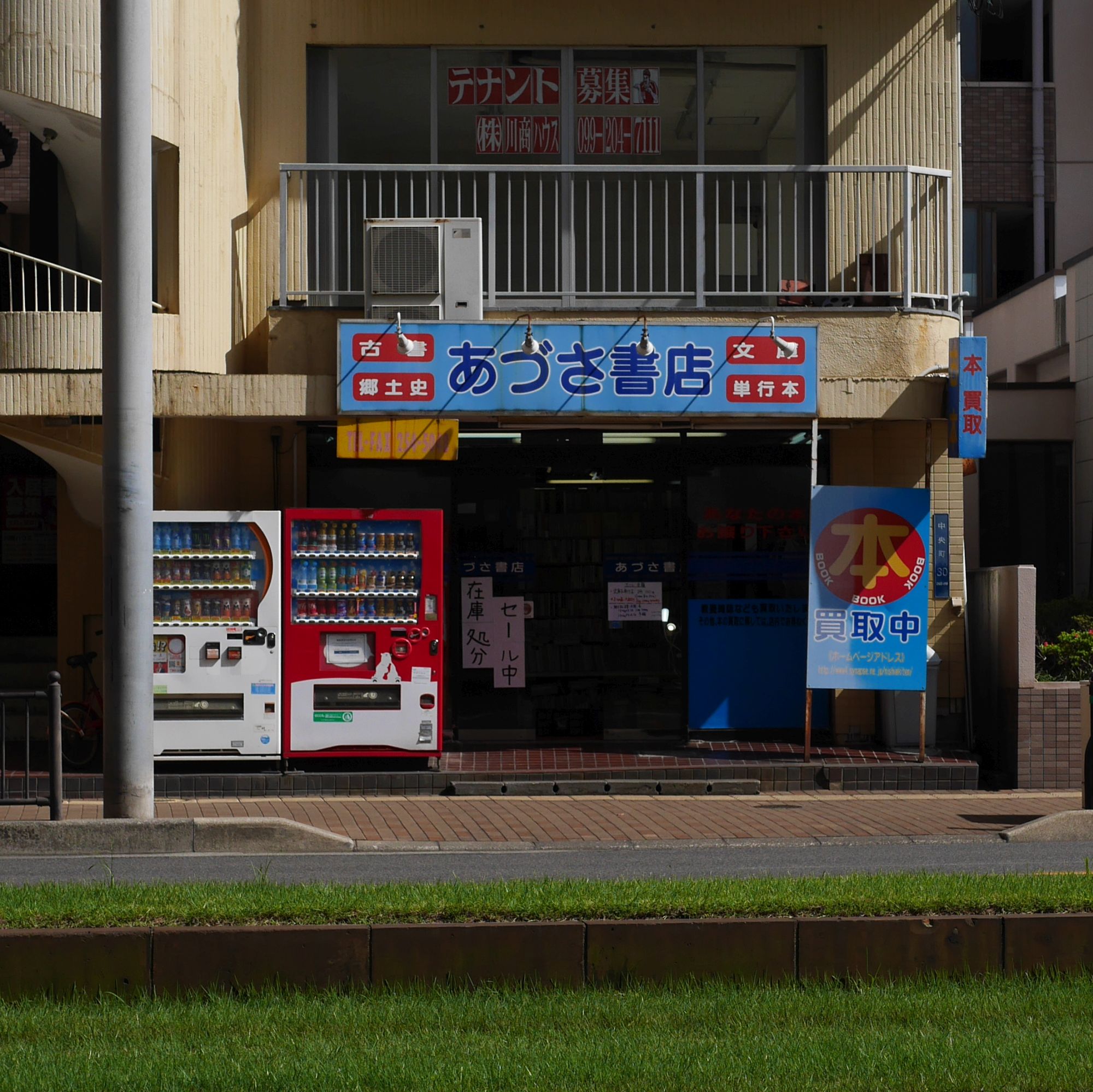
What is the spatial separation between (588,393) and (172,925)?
8268mm

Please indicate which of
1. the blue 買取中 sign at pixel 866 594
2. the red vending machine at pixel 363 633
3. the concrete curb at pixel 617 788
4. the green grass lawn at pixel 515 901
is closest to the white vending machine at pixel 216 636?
the red vending machine at pixel 363 633

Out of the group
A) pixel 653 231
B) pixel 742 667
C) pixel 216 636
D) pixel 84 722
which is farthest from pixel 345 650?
pixel 653 231

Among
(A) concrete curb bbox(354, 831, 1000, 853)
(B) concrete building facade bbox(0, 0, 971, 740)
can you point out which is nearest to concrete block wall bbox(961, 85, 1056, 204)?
Result: (B) concrete building facade bbox(0, 0, 971, 740)

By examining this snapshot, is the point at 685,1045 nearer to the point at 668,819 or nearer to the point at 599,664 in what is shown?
the point at 668,819

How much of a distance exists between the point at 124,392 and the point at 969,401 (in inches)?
303

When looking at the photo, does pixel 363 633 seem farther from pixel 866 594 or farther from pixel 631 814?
pixel 866 594

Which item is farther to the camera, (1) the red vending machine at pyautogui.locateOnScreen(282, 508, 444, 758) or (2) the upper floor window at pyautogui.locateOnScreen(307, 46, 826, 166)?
(2) the upper floor window at pyautogui.locateOnScreen(307, 46, 826, 166)

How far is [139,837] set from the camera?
1035 centimetres

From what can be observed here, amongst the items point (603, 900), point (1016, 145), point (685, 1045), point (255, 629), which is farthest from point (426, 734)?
point (1016, 145)

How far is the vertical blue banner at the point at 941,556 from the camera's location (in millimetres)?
14945

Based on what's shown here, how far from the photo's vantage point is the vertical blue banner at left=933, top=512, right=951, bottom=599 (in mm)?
14945

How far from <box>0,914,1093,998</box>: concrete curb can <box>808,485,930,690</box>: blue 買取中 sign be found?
7.27 m

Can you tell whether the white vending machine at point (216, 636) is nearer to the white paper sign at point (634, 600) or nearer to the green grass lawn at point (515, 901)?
the white paper sign at point (634, 600)

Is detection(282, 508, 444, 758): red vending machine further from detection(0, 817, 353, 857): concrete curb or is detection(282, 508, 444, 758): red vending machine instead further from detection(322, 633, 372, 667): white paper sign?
detection(0, 817, 353, 857): concrete curb
